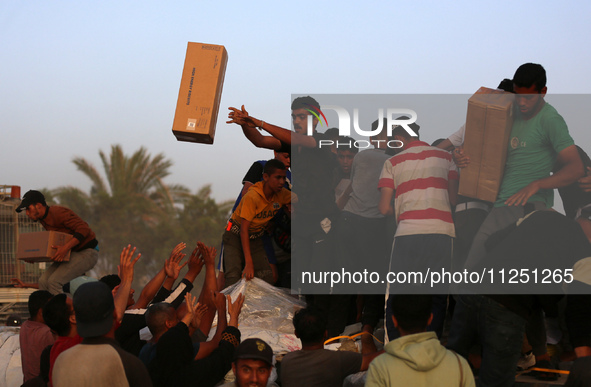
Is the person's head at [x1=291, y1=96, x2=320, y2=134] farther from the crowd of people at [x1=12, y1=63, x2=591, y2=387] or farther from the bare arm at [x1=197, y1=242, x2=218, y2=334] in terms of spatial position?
the bare arm at [x1=197, y1=242, x2=218, y2=334]

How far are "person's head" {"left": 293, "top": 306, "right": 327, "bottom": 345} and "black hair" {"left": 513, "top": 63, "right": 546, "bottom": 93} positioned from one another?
1998mm

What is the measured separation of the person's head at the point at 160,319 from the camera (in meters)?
4.36

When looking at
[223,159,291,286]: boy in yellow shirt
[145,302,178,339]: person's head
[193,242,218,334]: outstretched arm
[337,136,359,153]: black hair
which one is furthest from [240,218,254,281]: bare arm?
[145,302,178,339]: person's head

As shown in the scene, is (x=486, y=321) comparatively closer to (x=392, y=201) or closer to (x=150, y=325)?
(x=392, y=201)

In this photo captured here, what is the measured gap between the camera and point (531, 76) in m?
4.27

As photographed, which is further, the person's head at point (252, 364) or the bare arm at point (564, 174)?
the bare arm at point (564, 174)

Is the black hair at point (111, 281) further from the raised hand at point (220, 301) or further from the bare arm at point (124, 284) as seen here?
the raised hand at point (220, 301)

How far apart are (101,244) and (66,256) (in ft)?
47.4

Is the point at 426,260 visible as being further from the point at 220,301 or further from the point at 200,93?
the point at 200,93

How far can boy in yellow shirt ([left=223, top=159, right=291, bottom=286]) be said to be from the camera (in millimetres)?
6406

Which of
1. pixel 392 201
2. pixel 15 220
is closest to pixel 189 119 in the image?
pixel 392 201

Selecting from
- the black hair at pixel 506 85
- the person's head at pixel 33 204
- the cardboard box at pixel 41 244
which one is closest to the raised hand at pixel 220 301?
the black hair at pixel 506 85

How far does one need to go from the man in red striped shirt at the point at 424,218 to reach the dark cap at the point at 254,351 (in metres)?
1.19

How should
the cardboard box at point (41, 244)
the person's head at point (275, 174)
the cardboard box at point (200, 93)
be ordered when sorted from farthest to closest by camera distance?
the cardboard box at point (41, 244) → the person's head at point (275, 174) → the cardboard box at point (200, 93)
